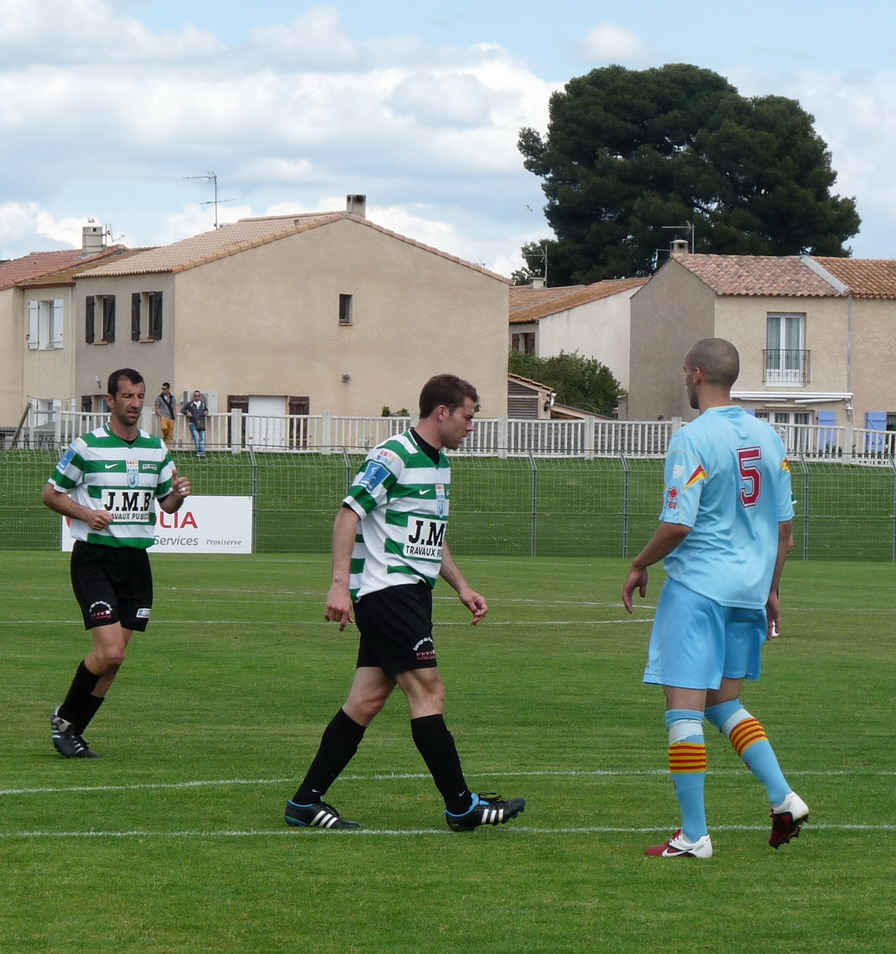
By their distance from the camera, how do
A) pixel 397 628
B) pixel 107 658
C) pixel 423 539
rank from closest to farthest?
pixel 397 628, pixel 423 539, pixel 107 658

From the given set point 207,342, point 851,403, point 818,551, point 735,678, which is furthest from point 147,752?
point 851,403

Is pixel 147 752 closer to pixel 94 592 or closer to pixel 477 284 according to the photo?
pixel 94 592

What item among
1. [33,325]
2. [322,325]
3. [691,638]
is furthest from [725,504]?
[33,325]

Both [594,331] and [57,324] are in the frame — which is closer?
[57,324]

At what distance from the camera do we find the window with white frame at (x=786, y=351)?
63281mm

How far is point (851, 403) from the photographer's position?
6344cm

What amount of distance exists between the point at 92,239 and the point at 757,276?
26383 millimetres

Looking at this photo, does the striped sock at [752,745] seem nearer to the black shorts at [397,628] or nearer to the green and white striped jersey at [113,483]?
the black shorts at [397,628]

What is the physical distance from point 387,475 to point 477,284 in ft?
168

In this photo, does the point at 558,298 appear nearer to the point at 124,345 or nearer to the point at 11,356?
the point at 11,356

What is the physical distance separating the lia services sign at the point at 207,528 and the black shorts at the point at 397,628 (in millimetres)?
22766

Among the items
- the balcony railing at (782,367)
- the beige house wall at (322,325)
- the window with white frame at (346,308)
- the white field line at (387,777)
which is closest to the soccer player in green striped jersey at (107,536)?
the white field line at (387,777)

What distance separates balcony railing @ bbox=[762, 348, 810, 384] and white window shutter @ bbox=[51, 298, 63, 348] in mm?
25532

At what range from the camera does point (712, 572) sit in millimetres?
6828
